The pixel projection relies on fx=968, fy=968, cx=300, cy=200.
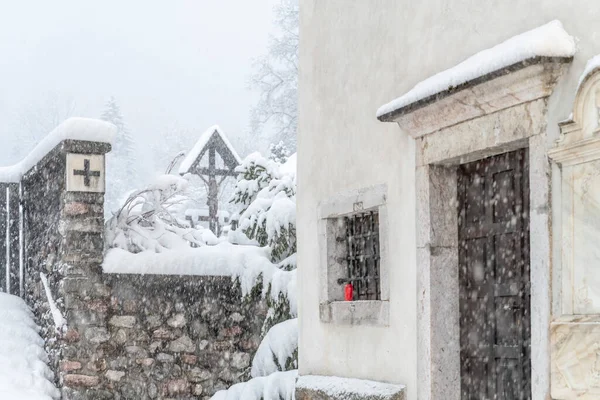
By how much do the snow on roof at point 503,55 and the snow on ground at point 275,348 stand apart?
10.9 ft

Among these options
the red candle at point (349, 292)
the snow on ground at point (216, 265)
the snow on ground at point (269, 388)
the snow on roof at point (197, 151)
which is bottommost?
the snow on ground at point (269, 388)

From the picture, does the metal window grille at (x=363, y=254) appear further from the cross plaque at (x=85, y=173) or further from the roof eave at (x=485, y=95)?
the cross plaque at (x=85, y=173)

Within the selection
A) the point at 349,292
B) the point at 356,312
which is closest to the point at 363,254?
the point at 349,292

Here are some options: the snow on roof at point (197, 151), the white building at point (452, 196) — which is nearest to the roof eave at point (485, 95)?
the white building at point (452, 196)

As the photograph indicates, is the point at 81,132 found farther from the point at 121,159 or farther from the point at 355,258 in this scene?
the point at 121,159

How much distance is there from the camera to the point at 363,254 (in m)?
5.76

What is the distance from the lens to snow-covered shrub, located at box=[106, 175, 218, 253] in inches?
321

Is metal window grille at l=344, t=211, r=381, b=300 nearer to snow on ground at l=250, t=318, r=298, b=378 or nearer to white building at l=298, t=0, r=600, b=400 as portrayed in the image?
white building at l=298, t=0, r=600, b=400

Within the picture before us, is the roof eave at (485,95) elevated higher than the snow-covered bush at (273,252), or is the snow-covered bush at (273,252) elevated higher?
the roof eave at (485,95)

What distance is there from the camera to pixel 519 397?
170 inches

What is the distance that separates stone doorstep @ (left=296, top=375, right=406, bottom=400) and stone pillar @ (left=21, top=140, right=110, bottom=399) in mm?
2224

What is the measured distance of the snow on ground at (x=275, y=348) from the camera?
762 cm

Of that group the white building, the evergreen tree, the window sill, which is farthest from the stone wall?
the evergreen tree

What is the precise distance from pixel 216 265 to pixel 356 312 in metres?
2.93
